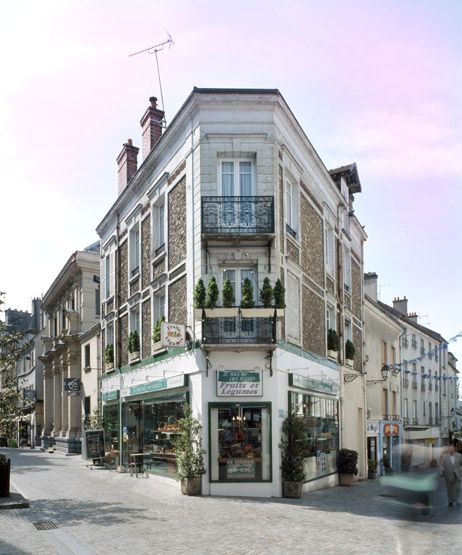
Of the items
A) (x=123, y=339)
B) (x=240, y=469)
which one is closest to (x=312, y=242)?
(x=240, y=469)

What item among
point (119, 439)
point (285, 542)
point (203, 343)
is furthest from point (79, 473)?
point (285, 542)

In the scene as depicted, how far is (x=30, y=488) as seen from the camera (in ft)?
59.8

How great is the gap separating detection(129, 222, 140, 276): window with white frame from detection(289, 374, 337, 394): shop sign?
299 inches

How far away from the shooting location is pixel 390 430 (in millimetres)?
29031

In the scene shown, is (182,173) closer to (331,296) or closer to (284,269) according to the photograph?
(284,269)

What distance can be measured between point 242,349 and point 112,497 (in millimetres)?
4658

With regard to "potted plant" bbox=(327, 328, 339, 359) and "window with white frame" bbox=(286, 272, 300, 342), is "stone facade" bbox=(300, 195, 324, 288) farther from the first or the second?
"potted plant" bbox=(327, 328, 339, 359)

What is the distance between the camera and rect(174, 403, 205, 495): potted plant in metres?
17.2

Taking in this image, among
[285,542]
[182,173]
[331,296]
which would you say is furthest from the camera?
[331,296]

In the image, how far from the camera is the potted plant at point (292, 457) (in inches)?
684

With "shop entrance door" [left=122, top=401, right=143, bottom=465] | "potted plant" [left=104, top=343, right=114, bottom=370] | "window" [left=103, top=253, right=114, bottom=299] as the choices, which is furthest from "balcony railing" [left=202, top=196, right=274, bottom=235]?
"potted plant" [left=104, top=343, right=114, bottom=370]

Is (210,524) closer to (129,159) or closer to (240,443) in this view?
(240,443)

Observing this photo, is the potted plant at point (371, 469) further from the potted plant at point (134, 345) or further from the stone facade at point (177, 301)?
the stone facade at point (177, 301)

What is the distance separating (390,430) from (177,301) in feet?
43.1
